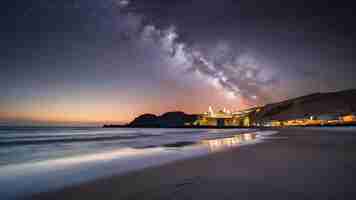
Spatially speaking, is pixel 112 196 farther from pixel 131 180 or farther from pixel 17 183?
pixel 17 183

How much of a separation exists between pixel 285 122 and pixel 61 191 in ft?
543

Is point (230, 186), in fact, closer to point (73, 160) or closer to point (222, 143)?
point (73, 160)

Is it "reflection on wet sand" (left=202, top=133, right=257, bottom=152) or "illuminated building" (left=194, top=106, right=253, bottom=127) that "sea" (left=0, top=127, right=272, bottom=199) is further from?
"illuminated building" (left=194, top=106, right=253, bottom=127)

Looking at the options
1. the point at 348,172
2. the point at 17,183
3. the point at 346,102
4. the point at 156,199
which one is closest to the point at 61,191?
the point at 17,183

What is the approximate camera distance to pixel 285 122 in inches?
5969

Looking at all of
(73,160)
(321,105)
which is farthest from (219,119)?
(73,160)

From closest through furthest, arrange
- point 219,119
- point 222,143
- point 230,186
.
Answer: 1. point 230,186
2. point 222,143
3. point 219,119

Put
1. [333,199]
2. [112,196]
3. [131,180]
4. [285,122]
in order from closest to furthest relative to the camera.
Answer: [333,199], [112,196], [131,180], [285,122]

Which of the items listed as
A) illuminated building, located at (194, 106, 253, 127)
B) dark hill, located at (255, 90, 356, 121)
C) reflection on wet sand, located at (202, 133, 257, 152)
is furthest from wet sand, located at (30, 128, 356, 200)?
illuminated building, located at (194, 106, 253, 127)

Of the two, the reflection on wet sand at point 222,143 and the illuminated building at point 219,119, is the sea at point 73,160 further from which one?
the illuminated building at point 219,119

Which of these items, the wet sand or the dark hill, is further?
the dark hill

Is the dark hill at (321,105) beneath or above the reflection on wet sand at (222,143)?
above

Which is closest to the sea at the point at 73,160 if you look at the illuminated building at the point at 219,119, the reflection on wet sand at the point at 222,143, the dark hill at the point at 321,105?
the reflection on wet sand at the point at 222,143

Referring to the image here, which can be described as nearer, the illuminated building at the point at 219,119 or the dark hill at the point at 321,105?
the dark hill at the point at 321,105
